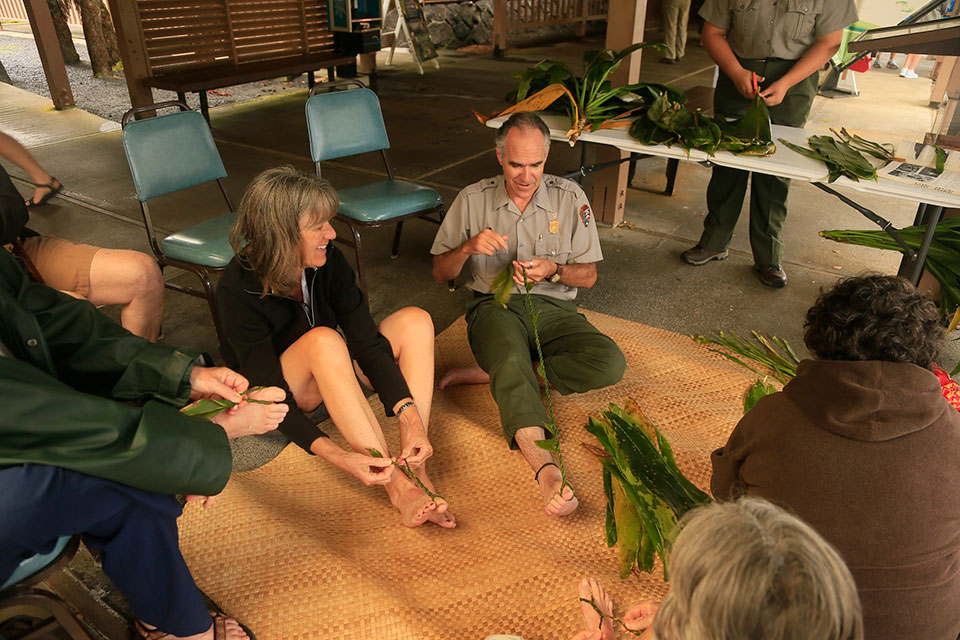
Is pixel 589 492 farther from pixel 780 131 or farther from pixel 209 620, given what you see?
pixel 780 131

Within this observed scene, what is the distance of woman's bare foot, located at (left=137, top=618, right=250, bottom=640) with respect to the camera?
1557 millimetres

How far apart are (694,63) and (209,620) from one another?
33.1 feet

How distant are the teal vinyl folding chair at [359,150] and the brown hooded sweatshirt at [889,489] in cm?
218

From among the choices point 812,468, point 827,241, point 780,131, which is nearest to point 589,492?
point 812,468

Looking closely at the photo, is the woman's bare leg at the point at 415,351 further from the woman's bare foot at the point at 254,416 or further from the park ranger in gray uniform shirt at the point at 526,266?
the woman's bare foot at the point at 254,416

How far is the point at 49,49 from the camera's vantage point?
21.1 ft

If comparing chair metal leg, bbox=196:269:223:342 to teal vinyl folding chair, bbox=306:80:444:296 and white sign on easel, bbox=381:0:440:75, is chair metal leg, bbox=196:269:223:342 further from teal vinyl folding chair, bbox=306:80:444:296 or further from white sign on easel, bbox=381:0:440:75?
white sign on easel, bbox=381:0:440:75

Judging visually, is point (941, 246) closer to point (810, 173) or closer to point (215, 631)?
point (810, 173)

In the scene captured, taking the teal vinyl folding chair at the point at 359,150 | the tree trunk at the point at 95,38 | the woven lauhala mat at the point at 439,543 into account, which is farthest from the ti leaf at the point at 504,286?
the tree trunk at the point at 95,38

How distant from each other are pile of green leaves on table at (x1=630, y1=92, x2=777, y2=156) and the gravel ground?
565 cm

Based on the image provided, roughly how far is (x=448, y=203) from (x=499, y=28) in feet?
23.5

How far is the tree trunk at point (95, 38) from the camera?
8.21m

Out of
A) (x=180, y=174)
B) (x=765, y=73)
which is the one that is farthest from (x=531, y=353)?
(x=765, y=73)

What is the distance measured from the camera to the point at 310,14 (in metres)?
7.60
